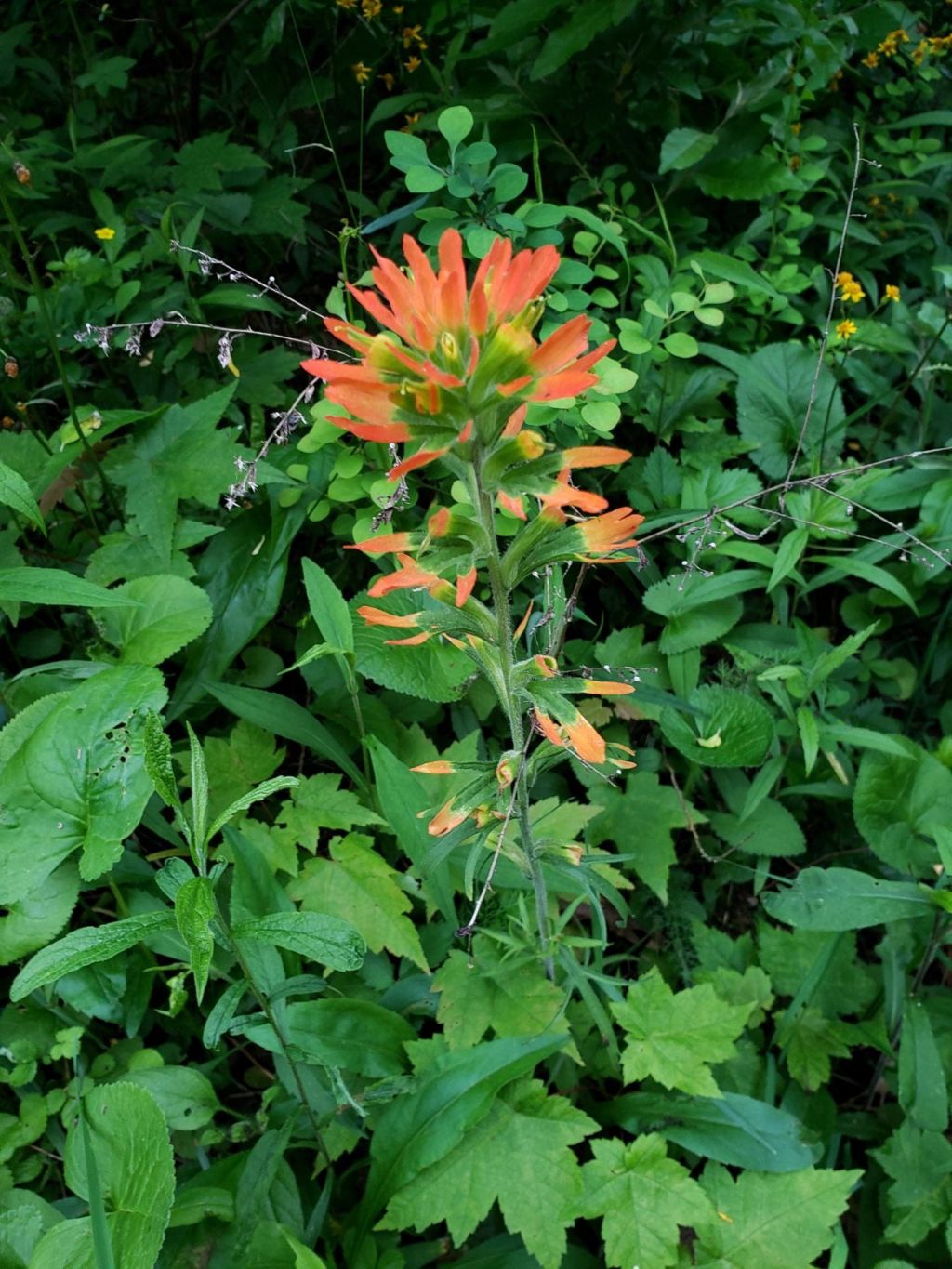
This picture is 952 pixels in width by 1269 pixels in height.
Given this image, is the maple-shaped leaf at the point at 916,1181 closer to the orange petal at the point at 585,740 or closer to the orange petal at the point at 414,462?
the orange petal at the point at 585,740

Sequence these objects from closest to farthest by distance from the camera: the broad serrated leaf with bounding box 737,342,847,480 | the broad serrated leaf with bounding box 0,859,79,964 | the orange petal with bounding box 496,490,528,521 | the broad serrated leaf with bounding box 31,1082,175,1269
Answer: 1. the orange petal with bounding box 496,490,528,521
2. the broad serrated leaf with bounding box 31,1082,175,1269
3. the broad serrated leaf with bounding box 0,859,79,964
4. the broad serrated leaf with bounding box 737,342,847,480

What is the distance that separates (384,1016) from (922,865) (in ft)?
3.87

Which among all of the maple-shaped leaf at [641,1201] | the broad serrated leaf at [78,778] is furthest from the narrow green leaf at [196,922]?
the maple-shaped leaf at [641,1201]

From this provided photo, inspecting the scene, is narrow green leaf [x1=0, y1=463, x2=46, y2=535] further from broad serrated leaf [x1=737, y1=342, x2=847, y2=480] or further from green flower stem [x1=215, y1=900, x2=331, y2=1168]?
broad serrated leaf [x1=737, y1=342, x2=847, y2=480]

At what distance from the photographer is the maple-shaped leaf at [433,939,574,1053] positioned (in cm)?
167

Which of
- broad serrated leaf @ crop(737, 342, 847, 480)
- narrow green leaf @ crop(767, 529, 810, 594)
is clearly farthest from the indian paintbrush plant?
broad serrated leaf @ crop(737, 342, 847, 480)

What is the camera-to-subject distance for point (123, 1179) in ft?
4.64

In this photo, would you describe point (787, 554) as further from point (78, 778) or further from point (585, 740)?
point (78, 778)

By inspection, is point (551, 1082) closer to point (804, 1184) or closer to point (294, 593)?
point (804, 1184)

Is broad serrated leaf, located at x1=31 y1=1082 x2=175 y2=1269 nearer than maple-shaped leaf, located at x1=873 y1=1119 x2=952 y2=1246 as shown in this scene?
Yes

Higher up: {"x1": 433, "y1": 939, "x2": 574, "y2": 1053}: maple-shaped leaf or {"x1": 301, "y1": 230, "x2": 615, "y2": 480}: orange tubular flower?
{"x1": 301, "y1": 230, "x2": 615, "y2": 480}: orange tubular flower

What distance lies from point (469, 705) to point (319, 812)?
1.57 feet

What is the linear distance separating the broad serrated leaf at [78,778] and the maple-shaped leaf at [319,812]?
0.32 meters

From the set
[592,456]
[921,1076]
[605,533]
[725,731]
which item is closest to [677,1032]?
[921,1076]
